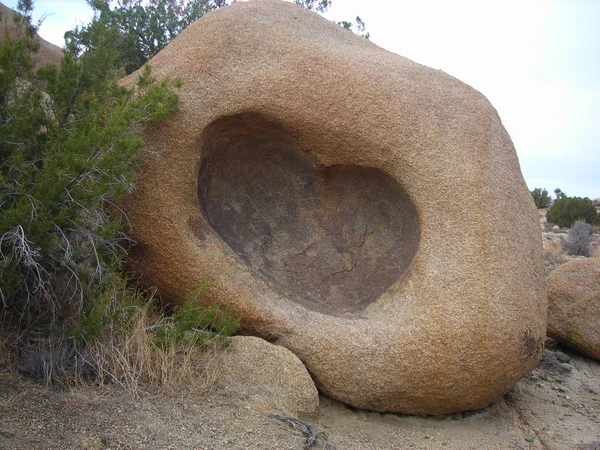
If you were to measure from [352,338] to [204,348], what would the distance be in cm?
100

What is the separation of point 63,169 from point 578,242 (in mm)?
11004

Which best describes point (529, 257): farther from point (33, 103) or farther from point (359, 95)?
point (33, 103)

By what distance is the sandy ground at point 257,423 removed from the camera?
9.73 feet

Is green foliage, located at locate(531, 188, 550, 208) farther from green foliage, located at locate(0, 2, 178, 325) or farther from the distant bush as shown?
green foliage, located at locate(0, 2, 178, 325)

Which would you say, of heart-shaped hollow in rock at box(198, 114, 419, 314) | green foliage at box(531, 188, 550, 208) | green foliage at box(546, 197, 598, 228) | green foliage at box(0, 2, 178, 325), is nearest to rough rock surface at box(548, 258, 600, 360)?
heart-shaped hollow in rock at box(198, 114, 419, 314)

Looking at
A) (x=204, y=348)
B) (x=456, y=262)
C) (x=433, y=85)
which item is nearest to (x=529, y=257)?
(x=456, y=262)

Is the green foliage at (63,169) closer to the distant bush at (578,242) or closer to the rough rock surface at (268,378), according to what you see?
the rough rock surface at (268,378)

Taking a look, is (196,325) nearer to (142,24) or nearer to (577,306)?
(577,306)

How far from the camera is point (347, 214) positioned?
199 inches

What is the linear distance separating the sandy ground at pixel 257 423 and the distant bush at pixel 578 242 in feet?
24.0

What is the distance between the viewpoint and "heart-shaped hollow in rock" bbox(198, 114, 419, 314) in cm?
472

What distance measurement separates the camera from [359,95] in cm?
447

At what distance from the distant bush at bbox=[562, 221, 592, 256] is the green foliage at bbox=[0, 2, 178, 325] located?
32.7 ft

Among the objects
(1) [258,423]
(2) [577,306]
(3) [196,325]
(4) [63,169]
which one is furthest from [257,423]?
(2) [577,306]
